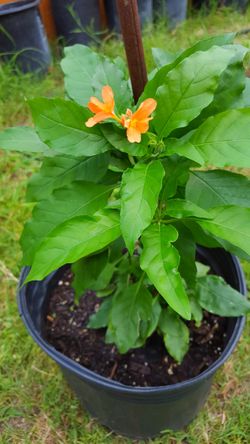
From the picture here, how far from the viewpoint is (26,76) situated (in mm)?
3131

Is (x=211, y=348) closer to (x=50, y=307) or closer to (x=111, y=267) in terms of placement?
(x=111, y=267)

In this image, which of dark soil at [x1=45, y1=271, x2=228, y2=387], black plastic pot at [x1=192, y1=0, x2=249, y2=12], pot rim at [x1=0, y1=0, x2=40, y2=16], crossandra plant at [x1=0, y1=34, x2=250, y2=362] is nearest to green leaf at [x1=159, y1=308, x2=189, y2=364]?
dark soil at [x1=45, y1=271, x2=228, y2=387]

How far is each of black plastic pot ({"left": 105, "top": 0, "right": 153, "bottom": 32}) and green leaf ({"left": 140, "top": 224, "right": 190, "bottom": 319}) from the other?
125 inches

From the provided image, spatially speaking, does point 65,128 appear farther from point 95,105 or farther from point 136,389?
point 136,389

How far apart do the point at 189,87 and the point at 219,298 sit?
2.38 ft

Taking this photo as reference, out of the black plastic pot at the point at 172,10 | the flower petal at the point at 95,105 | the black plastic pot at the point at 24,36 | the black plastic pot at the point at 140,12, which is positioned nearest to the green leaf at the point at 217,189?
the flower petal at the point at 95,105

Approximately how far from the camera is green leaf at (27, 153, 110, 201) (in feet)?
3.54

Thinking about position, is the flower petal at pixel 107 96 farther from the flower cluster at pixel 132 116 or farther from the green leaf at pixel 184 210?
the green leaf at pixel 184 210

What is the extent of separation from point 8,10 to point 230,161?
9.16ft

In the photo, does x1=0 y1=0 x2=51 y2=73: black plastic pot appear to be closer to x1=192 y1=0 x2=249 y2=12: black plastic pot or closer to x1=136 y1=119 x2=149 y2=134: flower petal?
x1=192 y1=0 x2=249 y2=12: black plastic pot

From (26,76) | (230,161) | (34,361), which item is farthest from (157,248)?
(26,76)

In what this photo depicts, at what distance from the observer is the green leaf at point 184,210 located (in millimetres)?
910

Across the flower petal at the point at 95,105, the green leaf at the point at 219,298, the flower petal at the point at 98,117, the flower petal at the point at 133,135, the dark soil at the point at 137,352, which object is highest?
the flower petal at the point at 95,105

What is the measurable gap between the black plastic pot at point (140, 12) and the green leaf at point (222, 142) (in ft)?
10.1
